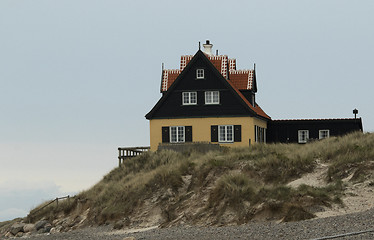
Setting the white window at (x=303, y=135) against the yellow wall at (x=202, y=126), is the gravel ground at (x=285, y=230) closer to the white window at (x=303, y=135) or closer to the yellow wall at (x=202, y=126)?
the yellow wall at (x=202, y=126)

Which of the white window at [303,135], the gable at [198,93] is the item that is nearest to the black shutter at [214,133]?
the gable at [198,93]

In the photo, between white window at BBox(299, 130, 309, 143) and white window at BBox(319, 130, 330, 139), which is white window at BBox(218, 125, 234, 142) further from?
white window at BBox(319, 130, 330, 139)

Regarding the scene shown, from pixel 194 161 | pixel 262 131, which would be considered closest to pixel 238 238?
pixel 194 161

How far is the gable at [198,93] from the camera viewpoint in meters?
51.8

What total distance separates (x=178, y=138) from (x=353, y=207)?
25.1 metres

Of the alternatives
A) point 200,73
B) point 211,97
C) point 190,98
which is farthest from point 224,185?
point 200,73

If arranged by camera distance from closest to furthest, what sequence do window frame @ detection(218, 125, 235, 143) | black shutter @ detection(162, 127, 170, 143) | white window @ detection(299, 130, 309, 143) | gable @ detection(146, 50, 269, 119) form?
1. window frame @ detection(218, 125, 235, 143)
2. gable @ detection(146, 50, 269, 119)
3. black shutter @ detection(162, 127, 170, 143)
4. white window @ detection(299, 130, 309, 143)

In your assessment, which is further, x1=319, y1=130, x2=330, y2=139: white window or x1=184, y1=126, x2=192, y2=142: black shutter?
x1=319, y1=130, x2=330, y2=139: white window

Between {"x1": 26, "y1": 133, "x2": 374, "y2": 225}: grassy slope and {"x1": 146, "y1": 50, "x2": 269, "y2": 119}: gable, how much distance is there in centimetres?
506

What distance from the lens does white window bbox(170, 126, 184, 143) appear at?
52.1m

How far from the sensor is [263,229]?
25953 mm

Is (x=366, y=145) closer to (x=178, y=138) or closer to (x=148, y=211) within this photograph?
(x=148, y=211)

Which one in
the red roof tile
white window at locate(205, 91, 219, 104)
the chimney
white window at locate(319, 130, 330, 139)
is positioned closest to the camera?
white window at locate(205, 91, 219, 104)

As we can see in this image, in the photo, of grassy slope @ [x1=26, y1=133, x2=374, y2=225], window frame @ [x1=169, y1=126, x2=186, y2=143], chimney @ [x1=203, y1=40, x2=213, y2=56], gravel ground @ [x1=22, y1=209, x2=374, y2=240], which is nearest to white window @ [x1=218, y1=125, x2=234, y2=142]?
window frame @ [x1=169, y1=126, x2=186, y2=143]
